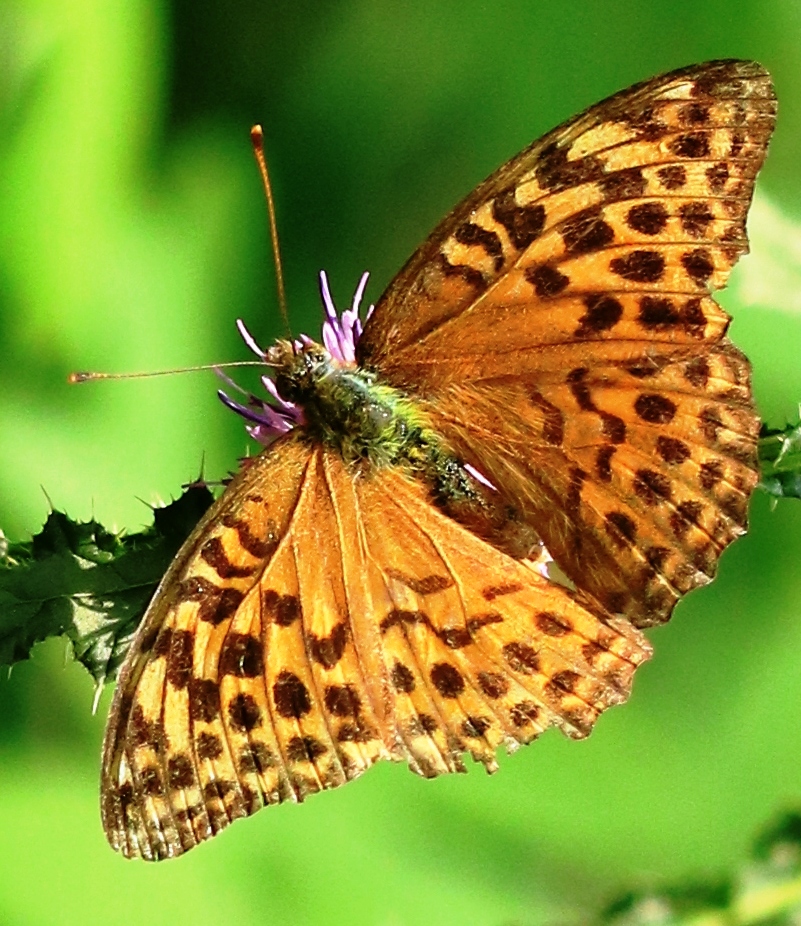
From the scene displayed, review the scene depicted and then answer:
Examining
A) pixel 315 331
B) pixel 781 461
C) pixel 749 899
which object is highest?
pixel 315 331

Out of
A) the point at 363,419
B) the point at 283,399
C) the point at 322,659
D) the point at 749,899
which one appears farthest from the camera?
the point at 749,899

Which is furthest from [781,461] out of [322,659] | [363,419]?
[322,659]

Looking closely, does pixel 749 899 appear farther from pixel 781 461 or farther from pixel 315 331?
pixel 315 331

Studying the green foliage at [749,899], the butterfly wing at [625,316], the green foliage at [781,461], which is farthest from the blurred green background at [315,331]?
the butterfly wing at [625,316]

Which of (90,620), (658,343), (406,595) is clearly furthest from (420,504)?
(90,620)

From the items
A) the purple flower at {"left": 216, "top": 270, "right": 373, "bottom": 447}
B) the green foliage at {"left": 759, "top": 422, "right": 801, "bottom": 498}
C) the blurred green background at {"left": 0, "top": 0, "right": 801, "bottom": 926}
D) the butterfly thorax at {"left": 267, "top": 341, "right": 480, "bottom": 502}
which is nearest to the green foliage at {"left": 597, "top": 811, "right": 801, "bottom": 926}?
the blurred green background at {"left": 0, "top": 0, "right": 801, "bottom": 926}

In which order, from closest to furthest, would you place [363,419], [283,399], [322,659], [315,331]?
[322,659] → [363,419] → [283,399] → [315,331]

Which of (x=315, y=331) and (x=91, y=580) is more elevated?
(x=315, y=331)

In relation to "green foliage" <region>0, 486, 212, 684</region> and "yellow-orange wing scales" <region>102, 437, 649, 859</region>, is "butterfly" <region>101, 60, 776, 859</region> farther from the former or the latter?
"green foliage" <region>0, 486, 212, 684</region>

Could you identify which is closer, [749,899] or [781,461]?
[781,461]
